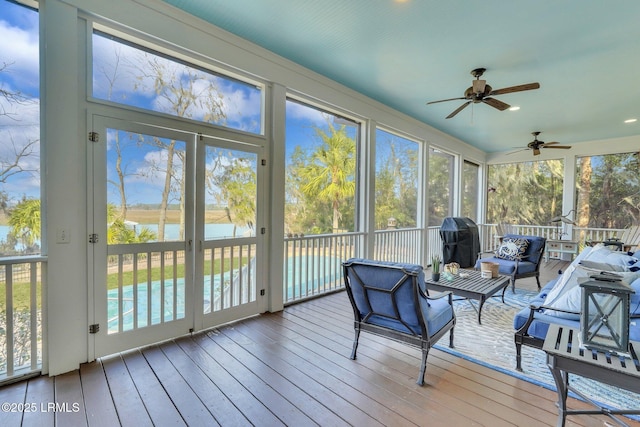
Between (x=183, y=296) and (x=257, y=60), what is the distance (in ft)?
8.76

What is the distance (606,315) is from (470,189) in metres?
7.61

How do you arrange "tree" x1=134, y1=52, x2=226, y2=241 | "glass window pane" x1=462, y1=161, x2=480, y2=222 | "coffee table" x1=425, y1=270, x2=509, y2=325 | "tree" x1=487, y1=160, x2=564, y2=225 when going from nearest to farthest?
1. "tree" x1=134, y1=52, x2=226, y2=241
2. "coffee table" x1=425, y1=270, x2=509, y2=325
3. "tree" x1=487, y1=160, x2=564, y2=225
4. "glass window pane" x1=462, y1=161, x2=480, y2=222

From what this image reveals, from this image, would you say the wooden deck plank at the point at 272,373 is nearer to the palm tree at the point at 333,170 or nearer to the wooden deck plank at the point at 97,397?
the wooden deck plank at the point at 97,397

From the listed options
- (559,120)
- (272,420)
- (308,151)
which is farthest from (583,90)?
(272,420)

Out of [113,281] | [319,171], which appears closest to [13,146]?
[113,281]

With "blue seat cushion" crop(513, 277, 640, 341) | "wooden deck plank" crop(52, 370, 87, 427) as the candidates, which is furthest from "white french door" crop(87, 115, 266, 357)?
"blue seat cushion" crop(513, 277, 640, 341)

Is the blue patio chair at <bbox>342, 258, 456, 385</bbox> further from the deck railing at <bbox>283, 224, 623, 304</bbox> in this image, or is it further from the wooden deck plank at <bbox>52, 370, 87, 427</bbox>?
the wooden deck plank at <bbox>52, 370, 87, 427</bbox>

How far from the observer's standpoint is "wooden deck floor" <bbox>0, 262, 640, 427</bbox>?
5.96ft

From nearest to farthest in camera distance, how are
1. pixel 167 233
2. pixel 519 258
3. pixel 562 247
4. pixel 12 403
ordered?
1. pixel 12 403
2. pixel 167 233
3. pixel 519 258
4. pixel 562 247

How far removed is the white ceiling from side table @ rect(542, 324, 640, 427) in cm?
263

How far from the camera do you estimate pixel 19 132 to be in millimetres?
2188

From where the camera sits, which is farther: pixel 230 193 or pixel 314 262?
pixel 314 262

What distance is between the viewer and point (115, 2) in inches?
95.7

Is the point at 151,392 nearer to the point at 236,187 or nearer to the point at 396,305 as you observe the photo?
the point at 396,305
